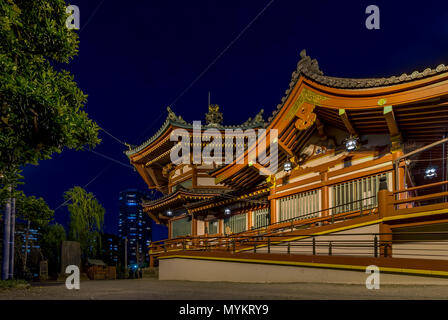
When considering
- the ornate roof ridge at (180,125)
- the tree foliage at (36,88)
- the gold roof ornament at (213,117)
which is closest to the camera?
the tree foliage at (36,88)

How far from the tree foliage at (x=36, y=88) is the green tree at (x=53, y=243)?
29604mm

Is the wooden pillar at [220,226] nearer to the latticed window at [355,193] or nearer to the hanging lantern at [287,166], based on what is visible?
the hanging lantern at [287,166]

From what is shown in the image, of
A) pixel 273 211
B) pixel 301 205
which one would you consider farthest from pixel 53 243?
pixel 301 205

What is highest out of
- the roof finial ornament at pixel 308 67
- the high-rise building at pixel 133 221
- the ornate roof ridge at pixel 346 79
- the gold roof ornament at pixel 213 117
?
the gold roof ornament at pixel 213 117

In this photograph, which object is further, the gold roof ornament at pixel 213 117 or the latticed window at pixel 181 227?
the gold roof ornament at pixel 213 117

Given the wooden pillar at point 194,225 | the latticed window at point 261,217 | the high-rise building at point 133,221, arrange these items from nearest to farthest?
the latticed window at point 261,217 → the wooden pillar at point 194,225 → the high-rise building at point 133,221

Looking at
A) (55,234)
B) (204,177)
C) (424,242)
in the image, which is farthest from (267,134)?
(55,234)

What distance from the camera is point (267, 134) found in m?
16.5

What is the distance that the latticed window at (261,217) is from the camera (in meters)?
20.2

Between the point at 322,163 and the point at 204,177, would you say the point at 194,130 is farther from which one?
the point at 322,163

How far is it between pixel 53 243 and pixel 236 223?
2384 centimetres

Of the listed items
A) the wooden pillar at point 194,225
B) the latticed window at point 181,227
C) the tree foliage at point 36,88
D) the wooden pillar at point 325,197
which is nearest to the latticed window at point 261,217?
the wooden pillar at point 325,197

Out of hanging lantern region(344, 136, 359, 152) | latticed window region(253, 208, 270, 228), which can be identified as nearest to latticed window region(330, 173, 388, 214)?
hanging lantern region(344, 136, 359, 152)

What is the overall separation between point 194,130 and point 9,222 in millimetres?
16417
